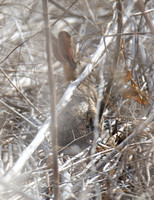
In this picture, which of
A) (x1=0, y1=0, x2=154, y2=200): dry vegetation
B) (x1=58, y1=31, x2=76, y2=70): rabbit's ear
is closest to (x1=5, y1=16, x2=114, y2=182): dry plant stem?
(x1=0, y1=0, x2=154, y2=200): dry vegetation

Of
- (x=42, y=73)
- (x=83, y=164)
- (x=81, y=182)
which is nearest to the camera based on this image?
(x=81, y=182)

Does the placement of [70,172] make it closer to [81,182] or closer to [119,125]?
[81,182]

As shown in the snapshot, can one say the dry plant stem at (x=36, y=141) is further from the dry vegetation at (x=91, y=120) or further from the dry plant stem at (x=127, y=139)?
the dry plant stem at (x=127, y=139)

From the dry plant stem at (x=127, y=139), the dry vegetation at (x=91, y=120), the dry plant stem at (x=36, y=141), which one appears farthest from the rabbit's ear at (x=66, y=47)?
the dry plant stem at (x=127, y=139)

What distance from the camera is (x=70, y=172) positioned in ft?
8.32

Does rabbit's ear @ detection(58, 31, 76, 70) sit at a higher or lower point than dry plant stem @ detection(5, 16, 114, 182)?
higher

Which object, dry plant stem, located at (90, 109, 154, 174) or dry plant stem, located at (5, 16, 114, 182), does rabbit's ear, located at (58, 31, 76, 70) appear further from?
dry plant stem, located at (90, 109, 154, 174)

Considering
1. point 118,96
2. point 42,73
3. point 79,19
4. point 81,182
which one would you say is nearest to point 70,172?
point 81,182

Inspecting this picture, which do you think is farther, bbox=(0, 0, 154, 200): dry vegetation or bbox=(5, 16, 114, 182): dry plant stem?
bbox=(0, 0, 154, 200): dry vegetation

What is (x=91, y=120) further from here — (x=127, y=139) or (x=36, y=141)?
(x=36, y=141)

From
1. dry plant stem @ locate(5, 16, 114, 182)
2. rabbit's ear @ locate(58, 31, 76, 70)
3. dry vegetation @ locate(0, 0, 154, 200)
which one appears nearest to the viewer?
dry plant stem @ locate(5, 16, 114, 182)

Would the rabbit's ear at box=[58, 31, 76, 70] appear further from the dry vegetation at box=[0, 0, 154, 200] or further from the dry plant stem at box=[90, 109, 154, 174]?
the dry plant stem at box=[90, 109, 154, 174]

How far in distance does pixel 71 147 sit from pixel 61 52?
1.16 m

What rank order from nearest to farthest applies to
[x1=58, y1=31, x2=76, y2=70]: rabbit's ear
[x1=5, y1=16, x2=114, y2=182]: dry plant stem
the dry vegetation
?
[x1=5, y1=16, x2=114, y2=182]: dry plant stem → the dry vegetation → [x1=58, y1=31, x2=76, y2=70]: rabbit's ear
